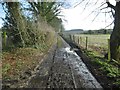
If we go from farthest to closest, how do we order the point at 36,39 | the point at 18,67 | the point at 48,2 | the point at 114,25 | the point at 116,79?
the point at 48,2, the point at 36,39, the point at 114,25, the point at 18,67, the point at 116,79

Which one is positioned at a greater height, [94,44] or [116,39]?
[116,39]

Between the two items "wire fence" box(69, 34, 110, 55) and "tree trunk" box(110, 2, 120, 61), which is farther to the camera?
"wire fence" box(69, 34, 110, 55)

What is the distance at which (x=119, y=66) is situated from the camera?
12438 mm

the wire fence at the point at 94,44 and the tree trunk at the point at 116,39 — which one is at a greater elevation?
the tree trunk at the point at 116,39

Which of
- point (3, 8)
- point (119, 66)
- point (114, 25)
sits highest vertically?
point (3, 8)

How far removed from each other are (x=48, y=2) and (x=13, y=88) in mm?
29787

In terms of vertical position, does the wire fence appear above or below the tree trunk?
below

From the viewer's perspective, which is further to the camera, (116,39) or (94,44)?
(94,44)

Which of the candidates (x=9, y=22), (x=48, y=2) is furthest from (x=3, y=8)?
(x=48, y=2)

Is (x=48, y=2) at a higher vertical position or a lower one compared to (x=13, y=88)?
higher

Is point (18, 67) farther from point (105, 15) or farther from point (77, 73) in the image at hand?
point (105, 15)

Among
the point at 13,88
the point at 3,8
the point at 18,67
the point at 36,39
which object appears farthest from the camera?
the point at 36,39

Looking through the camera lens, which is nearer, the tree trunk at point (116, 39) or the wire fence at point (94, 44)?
the tree trunk at point (116, 39)

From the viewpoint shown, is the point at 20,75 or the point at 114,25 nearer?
the point at 20,75
